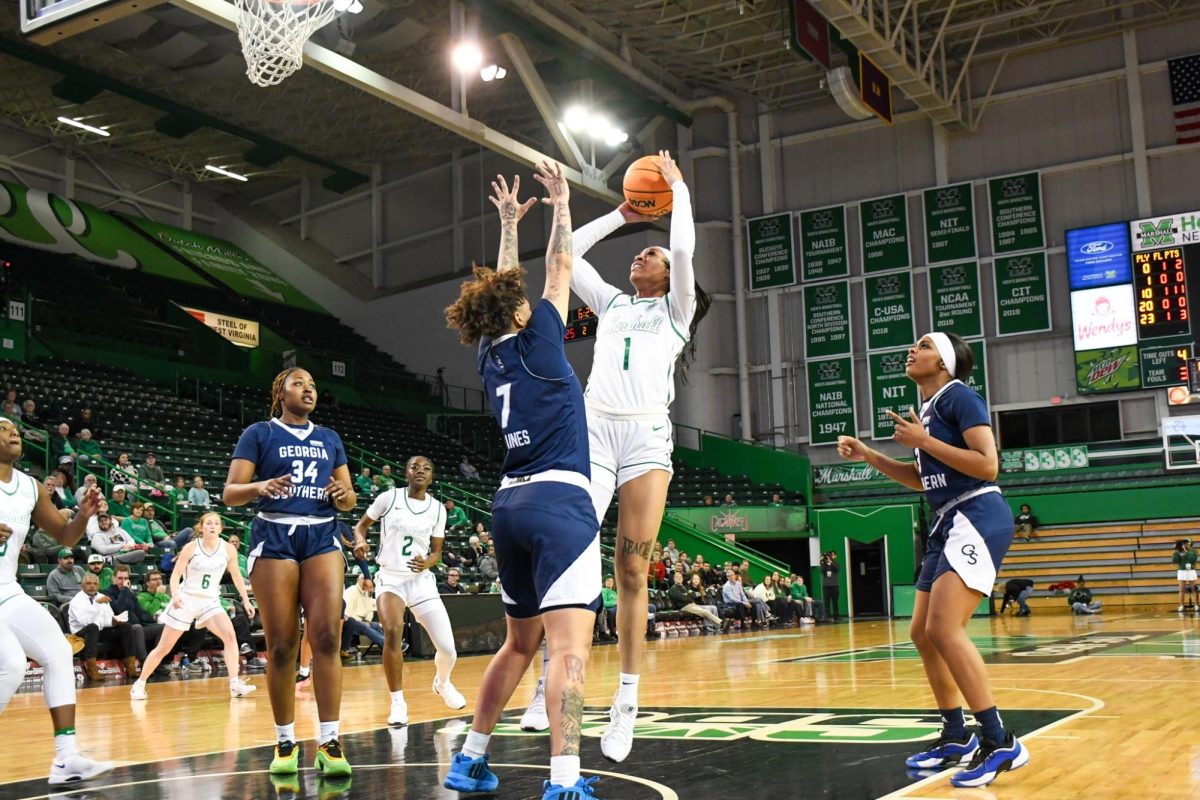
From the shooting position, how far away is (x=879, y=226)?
30.4 meters

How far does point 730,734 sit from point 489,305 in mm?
3081

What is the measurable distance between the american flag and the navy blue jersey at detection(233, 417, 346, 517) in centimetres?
2668

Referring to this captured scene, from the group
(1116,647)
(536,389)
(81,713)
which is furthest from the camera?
(1116,647)

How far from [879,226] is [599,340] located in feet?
85.7

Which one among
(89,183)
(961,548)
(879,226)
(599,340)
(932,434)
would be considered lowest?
(961,548)

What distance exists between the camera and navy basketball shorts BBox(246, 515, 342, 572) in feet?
18.1

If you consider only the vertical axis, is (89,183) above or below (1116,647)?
above

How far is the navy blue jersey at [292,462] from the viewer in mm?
5590

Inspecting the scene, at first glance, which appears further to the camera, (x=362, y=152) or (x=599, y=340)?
(x=362, y=152)

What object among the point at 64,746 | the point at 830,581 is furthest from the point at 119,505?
the point at 830,581

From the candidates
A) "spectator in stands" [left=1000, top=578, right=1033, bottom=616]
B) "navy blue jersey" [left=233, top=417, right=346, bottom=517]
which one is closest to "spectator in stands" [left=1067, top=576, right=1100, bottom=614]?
"spectator in stands" [left=1000, top=578, right=1033, bottom=616]

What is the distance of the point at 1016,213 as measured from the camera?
2880 centimetres

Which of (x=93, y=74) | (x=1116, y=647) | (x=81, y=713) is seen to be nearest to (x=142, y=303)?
(x=93, y=74)

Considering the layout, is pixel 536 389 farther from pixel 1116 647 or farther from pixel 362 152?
pixel 362 152
